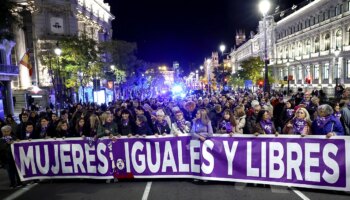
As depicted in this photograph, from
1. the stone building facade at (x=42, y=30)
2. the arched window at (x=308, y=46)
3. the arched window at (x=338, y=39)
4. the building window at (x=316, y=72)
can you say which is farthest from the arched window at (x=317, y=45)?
the stone building facade at (x=42, y=30)

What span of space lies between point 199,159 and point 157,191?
1244 millimetres

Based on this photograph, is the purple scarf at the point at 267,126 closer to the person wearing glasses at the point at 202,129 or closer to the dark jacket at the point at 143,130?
the person wearing glasses at the point at 202,129

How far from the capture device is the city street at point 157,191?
6551 mm

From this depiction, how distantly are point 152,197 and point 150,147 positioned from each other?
136 cm

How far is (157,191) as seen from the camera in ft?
23.0

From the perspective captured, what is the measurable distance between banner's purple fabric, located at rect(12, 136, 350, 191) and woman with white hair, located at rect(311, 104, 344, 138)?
1.29 feet

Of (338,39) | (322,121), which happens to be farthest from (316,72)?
(322,121)

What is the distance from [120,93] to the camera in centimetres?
5234

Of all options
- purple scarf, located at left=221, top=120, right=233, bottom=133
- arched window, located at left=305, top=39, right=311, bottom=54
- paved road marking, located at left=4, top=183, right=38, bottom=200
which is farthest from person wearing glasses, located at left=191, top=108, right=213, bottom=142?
arched window, located at left=305, top=39, right=311, bottom=54

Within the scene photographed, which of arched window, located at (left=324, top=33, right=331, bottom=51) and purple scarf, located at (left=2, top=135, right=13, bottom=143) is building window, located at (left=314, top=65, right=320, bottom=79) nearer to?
arched window, located at (left=324, top=33, right=331, bottom=51)

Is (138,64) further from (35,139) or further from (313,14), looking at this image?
(35,139)

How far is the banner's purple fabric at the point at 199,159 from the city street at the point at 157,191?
196mm

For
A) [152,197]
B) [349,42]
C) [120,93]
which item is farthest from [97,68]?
[349,42]

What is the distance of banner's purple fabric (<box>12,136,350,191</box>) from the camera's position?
21.2ft
